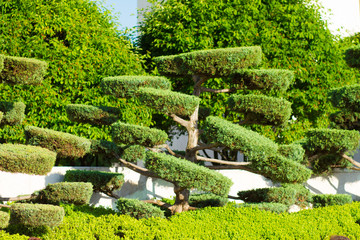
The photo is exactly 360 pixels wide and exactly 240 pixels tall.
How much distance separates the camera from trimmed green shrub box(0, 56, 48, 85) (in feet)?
23.8

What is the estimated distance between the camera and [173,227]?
773cm

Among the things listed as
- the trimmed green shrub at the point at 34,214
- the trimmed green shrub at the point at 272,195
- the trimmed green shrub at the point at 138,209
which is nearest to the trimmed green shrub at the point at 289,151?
the trimmed green shrub at the point at 272,195

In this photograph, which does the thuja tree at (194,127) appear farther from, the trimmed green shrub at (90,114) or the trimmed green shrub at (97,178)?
the trimmed green shrub at (97,178)

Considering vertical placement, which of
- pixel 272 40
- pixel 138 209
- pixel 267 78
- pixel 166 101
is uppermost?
pixel 272 40

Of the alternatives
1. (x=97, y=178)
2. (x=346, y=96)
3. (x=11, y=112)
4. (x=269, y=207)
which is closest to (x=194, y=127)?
(x=269, y=207)

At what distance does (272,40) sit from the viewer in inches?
502

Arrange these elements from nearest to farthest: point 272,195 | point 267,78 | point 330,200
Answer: point 267,78 → point 272,195 → point 330,200

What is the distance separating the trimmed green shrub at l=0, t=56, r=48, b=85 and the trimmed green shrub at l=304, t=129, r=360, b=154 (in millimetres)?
6998

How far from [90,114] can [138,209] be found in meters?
2.39

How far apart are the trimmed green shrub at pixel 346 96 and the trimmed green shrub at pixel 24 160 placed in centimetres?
809

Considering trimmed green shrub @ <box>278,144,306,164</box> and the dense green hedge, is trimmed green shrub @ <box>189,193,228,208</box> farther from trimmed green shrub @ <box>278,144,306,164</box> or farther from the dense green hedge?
the dense green hedge

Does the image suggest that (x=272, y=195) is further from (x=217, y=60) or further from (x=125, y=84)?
(x=125, y=84)

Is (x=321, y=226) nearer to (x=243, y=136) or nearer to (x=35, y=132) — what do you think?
(x=243, y=136)

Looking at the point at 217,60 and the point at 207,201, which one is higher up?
the point at 217,60
